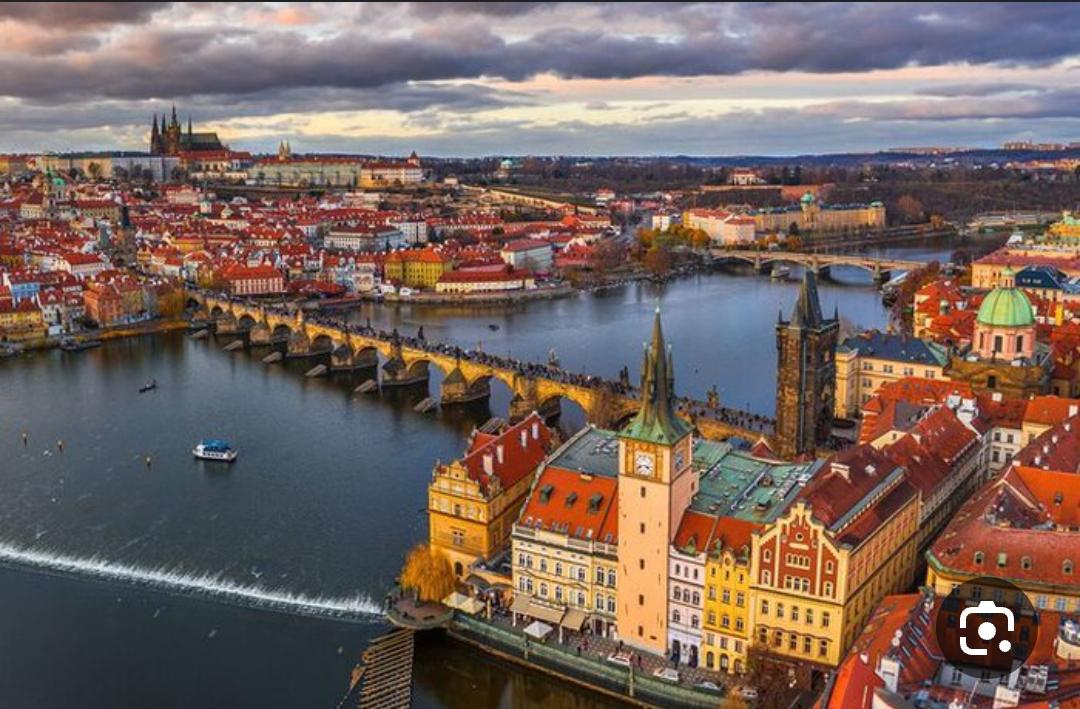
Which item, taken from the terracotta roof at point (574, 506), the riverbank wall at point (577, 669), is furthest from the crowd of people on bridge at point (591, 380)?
the riverbank wall at point (577, 669)

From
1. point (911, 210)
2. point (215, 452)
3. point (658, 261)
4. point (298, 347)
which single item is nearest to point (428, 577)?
point (215, 452)

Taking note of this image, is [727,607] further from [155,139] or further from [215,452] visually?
[155,139]

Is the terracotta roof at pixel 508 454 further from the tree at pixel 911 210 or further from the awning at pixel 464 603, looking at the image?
the tree at pixel 911 210

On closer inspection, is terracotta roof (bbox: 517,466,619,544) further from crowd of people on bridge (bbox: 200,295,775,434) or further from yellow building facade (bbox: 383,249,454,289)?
yellow building facade (bbox: 383,249,454,289)

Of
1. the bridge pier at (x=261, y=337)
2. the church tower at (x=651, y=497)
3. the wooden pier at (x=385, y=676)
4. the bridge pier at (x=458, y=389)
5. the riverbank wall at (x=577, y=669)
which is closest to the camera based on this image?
the riverbank wall at (x=577, y=669)

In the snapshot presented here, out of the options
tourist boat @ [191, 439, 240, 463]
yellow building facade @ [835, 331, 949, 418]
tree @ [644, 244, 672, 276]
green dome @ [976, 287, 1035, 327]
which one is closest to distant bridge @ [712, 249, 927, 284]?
tree @ [644, 244, 672, 276]

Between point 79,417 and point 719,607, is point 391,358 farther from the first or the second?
point 719,607

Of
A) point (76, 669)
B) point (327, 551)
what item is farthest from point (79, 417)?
point (76, 669)
